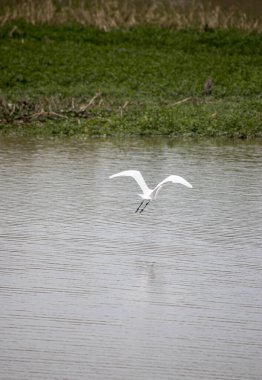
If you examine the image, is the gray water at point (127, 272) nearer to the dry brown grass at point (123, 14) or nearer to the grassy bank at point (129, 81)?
the grassy bank at point (129, 81)

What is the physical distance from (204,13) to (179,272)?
19968 mm

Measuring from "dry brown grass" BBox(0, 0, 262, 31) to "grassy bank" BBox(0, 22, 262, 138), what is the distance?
0.58 meters

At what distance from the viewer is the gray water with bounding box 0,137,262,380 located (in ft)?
27.2

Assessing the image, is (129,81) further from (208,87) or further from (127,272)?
(127,272)

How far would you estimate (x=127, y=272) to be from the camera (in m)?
10.7

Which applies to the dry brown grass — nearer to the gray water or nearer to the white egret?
the gray water

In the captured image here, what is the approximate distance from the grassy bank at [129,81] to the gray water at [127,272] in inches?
118

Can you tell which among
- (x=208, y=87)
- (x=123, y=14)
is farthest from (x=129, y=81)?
(x=123, y=14)

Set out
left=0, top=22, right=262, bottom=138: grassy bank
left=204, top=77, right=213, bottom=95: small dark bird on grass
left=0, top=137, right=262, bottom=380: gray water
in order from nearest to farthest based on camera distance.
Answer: left=0, top=137, right=262, bottom=380: gray water, left=0, top=22, right=262, bottom=138: grassy bank, left=204, top=77, right=213, bottom=95: small dark bird on grass

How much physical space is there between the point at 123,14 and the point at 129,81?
6.95 metres

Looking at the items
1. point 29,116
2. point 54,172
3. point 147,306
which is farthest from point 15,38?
point 147,306

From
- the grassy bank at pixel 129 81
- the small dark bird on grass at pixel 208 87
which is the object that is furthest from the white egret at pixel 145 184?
the small dark bird on grass at pixel 208 87

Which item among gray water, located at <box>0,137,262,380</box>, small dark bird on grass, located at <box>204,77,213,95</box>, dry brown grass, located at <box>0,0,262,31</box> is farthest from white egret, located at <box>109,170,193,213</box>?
dry brown grass, located at <box>0,0,262,31</box>

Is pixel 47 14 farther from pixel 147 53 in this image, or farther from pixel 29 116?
pixel 29 116
